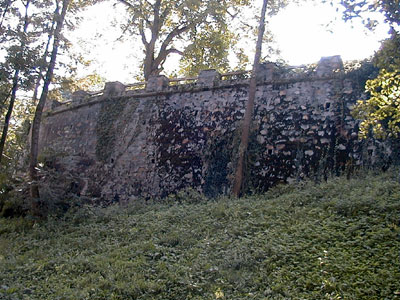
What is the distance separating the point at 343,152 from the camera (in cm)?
1138

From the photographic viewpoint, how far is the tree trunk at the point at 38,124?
487 inches

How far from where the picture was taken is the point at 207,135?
13547 millimetres

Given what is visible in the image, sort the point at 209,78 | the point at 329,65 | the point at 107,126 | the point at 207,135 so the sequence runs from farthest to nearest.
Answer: the point at 107,126, the point at 209,78, the point at 207,135, the point at 329,65

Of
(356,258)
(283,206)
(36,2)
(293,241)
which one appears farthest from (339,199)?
(36,2)

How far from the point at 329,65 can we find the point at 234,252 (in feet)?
24.1

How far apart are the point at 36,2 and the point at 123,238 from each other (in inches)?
355

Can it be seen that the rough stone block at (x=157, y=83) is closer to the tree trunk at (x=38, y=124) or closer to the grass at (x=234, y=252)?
the tree trunk at (x=38, y=124)

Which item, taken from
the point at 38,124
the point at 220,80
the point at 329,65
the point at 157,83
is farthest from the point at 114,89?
the point at 329,65

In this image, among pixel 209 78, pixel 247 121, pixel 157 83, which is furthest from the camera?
pixel 157 83

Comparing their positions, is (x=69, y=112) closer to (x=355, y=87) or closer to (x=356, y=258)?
(x=355, y=87)

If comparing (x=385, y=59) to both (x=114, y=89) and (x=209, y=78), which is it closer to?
(x=209, y=78)

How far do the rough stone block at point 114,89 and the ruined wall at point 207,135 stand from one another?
0.04 metres

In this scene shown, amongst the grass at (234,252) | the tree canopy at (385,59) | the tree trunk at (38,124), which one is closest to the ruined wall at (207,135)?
the grass at (234,252)

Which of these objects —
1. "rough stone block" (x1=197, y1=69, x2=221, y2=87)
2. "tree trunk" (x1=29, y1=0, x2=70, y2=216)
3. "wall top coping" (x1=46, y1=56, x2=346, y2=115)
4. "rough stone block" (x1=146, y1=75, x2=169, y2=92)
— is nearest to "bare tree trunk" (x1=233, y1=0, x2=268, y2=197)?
"wall top coping" (x1=46, y1=56, x2=346, y2=115)
